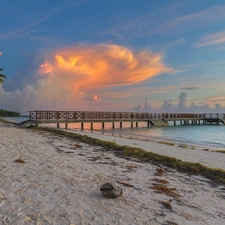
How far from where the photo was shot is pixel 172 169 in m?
7.48

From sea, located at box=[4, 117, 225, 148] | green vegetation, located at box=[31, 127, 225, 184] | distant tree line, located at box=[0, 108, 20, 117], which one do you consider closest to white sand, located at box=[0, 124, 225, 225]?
green vegetation, located at box=[31, 127, 225, 184]

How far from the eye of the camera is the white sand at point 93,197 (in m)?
3.71

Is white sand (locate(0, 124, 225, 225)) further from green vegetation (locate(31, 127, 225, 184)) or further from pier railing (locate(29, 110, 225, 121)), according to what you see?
pier railing (locate(29, 110, 225, 121))

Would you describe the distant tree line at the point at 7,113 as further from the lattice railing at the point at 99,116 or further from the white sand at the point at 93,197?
the white sand at the point at 93,197

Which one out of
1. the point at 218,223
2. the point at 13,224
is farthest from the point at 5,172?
the point at 218,223

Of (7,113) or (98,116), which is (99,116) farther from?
(7,113)

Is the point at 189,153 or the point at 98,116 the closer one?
the point at 189,153

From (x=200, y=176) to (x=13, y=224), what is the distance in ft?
18.2

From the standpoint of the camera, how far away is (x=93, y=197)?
14.9 ft

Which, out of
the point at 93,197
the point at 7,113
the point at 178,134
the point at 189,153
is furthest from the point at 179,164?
the point at 7,113

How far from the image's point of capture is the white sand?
3.71 meters

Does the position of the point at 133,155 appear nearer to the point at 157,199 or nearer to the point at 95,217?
the point at 157,199

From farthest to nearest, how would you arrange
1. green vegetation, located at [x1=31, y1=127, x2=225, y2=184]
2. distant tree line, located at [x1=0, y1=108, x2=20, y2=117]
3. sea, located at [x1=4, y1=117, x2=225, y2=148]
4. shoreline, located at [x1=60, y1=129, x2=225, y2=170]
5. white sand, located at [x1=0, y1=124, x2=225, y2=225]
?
distant tree line, located at [x1=0, y1=108, x2=20, y2=117] → sea, located at [x1=4, y1=117, x2=225, y2=148] → shoreline, located at [x1=60, y1=129, x2=225, y2=170] → green vegetation, located at [x1=31, y1=127, x2=225, y2=184] → white sand, located at [x1=0, y1=124, x2=225, y2=225]

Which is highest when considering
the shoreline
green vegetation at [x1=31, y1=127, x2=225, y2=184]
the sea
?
green vegetation at [x1=31, y1=127, x2=225, y2=184]
